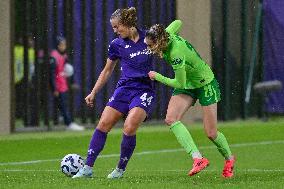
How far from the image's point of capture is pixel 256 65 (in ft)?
99.6

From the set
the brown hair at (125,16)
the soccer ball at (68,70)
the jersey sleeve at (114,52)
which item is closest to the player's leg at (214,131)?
the jersey sleeve at (114,52)

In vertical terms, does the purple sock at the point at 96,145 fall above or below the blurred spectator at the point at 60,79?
above

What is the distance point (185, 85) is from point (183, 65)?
0.39 m

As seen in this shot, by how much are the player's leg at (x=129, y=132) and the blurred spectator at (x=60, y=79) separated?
11.7 m

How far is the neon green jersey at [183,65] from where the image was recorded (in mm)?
13539

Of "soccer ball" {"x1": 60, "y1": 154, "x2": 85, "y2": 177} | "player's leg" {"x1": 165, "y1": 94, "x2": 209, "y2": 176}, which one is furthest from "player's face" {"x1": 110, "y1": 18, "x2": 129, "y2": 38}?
"soccer ball" {"x1": 60, "y1": 154, "x2": 85, "y2": 177}

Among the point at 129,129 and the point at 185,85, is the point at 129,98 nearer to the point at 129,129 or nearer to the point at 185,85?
the point at 129,129

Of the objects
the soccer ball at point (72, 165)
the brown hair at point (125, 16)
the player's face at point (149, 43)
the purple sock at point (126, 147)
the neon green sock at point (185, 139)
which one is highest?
the brown hair at point (125, 16)

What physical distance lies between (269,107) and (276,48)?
62.7 inches

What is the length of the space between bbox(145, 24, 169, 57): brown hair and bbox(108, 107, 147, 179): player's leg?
0.91 m

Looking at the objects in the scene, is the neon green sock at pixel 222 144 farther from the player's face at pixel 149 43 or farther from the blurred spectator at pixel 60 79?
the blurred spectator at pixel 60 79

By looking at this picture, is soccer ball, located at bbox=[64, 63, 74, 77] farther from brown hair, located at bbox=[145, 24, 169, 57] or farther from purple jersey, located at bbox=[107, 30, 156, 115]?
brown hair, located at bbox=[145, 24, 169, 57]

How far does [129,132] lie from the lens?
14.1 meters

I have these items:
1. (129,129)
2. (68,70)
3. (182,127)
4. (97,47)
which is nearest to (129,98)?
(129,129)
